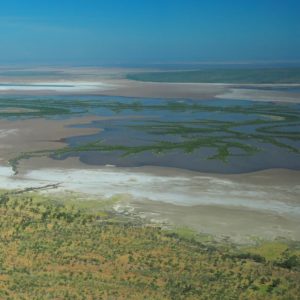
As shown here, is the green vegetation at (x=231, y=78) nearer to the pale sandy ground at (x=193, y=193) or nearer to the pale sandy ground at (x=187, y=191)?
the pale sandy ground at (x=187, y=191)

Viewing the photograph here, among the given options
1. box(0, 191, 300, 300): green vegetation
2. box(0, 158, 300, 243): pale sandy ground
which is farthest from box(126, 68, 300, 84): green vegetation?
box(0, 191, 300, 300): green vegetation

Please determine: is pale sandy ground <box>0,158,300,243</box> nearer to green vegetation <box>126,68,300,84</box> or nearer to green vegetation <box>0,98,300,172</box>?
green vegetation <box>0,98,300,172</box>

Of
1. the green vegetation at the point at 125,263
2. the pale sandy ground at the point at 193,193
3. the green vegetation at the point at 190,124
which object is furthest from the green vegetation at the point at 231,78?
the green vegetation at the point at 125,263

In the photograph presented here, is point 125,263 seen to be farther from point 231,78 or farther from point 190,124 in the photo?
point 231,78

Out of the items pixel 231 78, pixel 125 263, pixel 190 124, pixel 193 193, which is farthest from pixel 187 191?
pixel 231 78

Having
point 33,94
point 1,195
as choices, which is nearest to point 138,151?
point 1,195

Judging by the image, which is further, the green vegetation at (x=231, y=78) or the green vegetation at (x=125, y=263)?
the green vegetation at (x=231, y=78)

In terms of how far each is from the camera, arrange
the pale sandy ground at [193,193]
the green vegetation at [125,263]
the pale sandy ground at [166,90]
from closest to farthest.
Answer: the green vegetation at [125,263], the pale sandy ground at [193,193], the pale sandy ground at [166,90]

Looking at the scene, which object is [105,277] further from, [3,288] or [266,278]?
[266,278]
